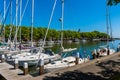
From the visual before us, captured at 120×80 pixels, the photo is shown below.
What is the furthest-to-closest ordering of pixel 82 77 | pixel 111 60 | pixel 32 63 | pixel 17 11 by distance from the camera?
pixel 17 11 < pixel 32 63 < pixel 111 60 < pixel 82 77

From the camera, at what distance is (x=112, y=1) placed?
46.2 feet

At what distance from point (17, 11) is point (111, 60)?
26528mm

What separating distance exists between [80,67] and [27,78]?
17.4 ft

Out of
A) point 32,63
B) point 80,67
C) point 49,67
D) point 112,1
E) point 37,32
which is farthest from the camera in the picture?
point 37,32

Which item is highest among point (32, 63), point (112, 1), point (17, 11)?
point (17, 11)

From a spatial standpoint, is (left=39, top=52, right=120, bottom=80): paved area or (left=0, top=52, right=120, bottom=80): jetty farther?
(left=0, top=52, right=120, bottom=80): jetty

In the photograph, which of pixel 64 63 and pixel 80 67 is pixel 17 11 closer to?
pixel 64 63

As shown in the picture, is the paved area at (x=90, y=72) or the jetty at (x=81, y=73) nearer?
the paved area at (x=90, y=72)

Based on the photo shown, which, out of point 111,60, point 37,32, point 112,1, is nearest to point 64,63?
point 111,60

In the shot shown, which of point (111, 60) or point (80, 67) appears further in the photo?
point (111, 60)

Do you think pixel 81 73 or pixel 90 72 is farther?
pixel 90 72

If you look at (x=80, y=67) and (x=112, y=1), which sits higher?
(x=112, y=1)

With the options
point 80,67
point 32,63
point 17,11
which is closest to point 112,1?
point 80,67

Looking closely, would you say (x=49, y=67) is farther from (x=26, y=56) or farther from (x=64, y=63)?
(x=26, y=56)
